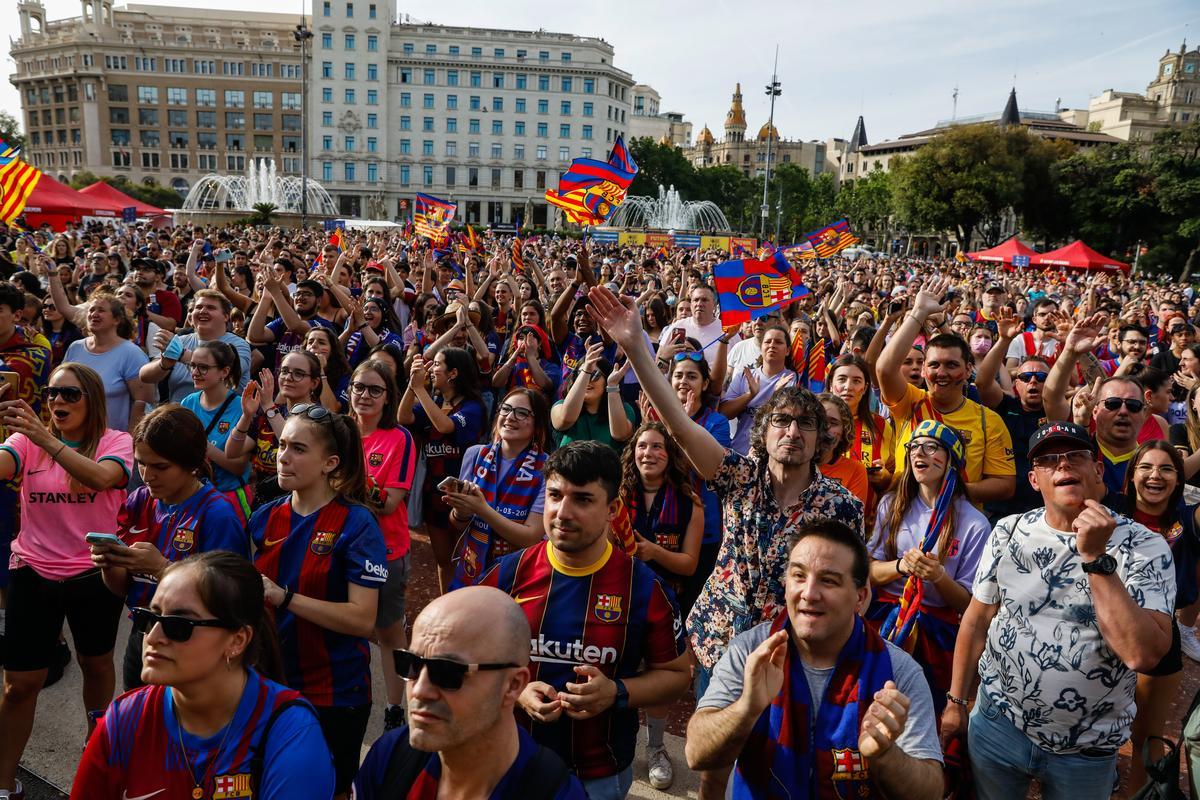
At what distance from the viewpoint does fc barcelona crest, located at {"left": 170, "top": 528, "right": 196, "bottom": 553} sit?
2.95 m

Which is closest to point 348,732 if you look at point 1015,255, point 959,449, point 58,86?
point 959,449

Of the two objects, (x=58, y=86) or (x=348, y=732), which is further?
(x=58, y=86)

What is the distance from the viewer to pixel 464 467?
13.9 feet

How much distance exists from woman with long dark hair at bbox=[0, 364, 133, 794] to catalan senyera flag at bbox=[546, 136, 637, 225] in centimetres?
840

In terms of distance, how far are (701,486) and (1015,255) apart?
102 feet

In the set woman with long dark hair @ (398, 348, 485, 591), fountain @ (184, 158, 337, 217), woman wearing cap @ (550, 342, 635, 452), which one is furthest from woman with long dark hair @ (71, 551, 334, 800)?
fountain @ (184, 158, 337, 217)

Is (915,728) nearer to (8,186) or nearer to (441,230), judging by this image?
(8,186)

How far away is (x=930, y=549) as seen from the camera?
325 centimetres

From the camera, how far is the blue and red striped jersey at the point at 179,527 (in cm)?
296

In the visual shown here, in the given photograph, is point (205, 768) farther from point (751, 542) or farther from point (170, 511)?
point (751, 542)

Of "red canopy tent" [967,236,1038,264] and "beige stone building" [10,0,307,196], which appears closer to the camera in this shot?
"red canopy tent" [967,236,1038,264]

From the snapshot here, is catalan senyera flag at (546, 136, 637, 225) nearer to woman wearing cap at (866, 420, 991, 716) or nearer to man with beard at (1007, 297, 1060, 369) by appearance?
man with beard at (1007, 297, 1060, 369)

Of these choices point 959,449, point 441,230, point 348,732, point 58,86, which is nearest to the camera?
point 348,732

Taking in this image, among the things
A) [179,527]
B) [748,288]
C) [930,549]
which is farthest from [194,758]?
[748,288]
